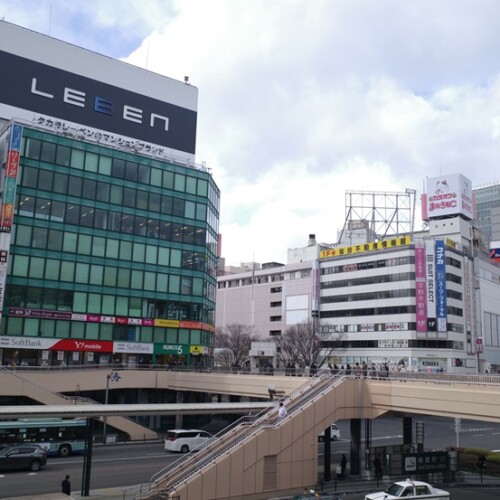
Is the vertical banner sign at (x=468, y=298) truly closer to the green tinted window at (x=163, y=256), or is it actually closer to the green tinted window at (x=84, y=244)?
the green tinted window at (x=163, y=256)

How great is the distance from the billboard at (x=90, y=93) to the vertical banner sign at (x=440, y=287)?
4297cm

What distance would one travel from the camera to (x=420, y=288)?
9538cm

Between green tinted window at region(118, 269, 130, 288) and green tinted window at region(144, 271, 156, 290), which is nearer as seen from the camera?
green tinted window at region(118, 269, 130, 288)

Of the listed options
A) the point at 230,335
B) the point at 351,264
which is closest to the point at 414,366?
the point at 351,264

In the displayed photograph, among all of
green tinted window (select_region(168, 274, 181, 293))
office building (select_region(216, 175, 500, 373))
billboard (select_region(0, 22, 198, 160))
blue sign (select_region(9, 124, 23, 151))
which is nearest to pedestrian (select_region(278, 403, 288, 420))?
green tinted window (select_region(168, 274, 181, 293))

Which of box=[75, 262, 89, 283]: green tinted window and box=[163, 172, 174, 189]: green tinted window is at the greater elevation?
box=[163, 172, 174, 189]: green tinted window

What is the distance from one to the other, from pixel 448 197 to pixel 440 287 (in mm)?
20420

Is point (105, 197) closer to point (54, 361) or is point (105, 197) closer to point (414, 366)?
point (54, 361)

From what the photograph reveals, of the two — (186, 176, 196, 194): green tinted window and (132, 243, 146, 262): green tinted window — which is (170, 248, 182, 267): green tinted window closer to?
(132, 243, 146, 262): green tinted window

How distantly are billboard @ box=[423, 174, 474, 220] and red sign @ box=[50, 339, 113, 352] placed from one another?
6950 cm

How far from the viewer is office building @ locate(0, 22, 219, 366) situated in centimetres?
5925

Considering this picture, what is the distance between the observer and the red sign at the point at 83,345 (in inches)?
2366

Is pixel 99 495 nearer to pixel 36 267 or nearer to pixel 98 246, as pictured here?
pixel 36 267

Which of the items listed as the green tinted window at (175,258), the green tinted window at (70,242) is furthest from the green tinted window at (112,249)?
the green tinted window at (175,258)
